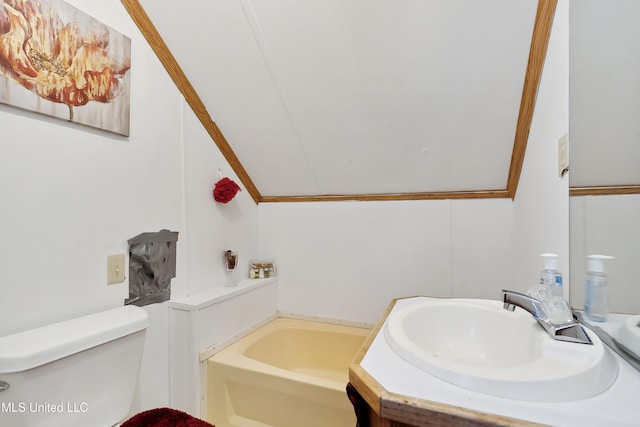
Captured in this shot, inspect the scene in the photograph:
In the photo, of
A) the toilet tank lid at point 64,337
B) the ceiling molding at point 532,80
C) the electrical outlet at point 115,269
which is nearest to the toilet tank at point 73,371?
the toilet tank lid at point 64,337

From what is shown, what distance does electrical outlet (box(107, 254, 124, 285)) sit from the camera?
47.6 inches

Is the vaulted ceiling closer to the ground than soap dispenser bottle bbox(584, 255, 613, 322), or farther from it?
farther from it

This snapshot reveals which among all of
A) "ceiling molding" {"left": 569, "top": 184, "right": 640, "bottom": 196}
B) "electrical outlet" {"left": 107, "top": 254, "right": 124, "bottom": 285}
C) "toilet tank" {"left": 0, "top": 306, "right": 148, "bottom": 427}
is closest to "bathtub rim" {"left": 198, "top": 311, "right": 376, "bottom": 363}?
"toilet tank" {"left": 0, "top": 306, "right": 148, "bottom": 427}

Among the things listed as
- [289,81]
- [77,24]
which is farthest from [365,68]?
[77,24]

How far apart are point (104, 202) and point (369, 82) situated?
50.5 inches

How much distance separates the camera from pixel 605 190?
2.85ft

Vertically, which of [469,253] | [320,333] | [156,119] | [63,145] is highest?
[156,119]

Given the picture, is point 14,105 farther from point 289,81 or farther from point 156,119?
point 289,81

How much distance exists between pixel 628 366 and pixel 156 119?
1914 mm

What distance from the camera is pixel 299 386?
1269mm

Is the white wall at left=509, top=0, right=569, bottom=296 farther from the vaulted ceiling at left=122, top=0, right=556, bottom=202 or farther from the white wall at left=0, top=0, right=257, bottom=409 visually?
the white wall at left=0, top=0, right=257, bottom=409

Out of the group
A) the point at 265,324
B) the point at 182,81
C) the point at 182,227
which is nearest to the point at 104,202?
the point at 182,227

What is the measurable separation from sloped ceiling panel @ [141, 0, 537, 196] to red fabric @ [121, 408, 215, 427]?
1.39 m

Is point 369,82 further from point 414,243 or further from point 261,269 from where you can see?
point 261,269
